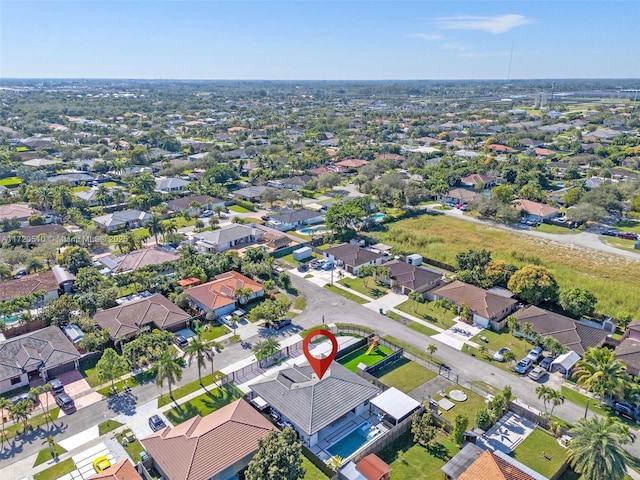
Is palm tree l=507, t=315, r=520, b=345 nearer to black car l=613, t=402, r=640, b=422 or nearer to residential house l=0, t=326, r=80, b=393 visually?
black car l=613, t=402, r=640, b=422

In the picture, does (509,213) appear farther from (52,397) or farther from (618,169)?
(52,397)

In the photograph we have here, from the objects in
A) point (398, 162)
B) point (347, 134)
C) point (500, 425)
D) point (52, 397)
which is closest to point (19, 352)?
point (52, 397)

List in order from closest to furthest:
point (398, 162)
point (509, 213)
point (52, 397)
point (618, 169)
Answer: point (52, 397), point (509, 213), point (618, 169), point (398, 162)

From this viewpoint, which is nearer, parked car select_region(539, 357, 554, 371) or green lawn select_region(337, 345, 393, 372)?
parked car select_region(539, 357, 554, 371)

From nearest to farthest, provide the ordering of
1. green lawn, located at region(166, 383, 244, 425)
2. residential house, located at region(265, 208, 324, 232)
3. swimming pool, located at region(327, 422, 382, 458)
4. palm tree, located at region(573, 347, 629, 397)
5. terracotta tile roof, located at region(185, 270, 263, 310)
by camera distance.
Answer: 1. swimming pool, located at region(327, 422, 382, 458)
2. palm tree, located at region(573, 347, 629, 397)
3. green lawn, located at region(166, 383, 244, 425)
4. terracotta tile roof, located at region(185, 270, 263, 310)
5. residential house, located at region(265, 208, 324, 232)

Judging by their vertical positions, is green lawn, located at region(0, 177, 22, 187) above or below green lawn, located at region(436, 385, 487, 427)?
above

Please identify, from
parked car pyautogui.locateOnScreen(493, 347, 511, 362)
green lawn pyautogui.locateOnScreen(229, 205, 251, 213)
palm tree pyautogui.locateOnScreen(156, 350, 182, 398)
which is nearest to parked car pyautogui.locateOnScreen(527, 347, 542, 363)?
parked car pyautogui.locateOnScreen(493, 347, 511, 362)

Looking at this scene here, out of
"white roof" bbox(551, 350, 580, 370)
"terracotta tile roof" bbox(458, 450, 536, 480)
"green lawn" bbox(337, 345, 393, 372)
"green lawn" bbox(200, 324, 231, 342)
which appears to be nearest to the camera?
"terracotta tile roof" bbox(458, 450, 536, 480)
